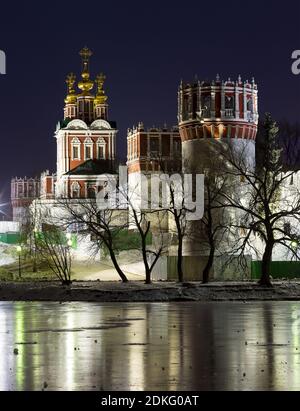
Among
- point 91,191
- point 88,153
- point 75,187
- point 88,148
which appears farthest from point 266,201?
point 88,148

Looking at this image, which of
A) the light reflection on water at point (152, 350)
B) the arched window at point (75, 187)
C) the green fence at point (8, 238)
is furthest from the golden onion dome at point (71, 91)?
the light reflection on water at point (152, 350)

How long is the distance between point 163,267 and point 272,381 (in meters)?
56.1

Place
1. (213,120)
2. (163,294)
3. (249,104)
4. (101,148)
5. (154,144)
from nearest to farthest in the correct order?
(163,294)
(213,120)
(249,104)
(154,144)
(101,148)

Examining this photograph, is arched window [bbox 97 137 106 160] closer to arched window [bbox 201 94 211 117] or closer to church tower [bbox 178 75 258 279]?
church tower [bbox 178 75 258 279]

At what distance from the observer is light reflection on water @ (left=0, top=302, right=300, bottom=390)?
17.0 metres

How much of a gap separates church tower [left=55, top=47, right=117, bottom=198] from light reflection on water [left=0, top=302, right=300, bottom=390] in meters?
81.2

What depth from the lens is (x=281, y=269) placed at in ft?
231

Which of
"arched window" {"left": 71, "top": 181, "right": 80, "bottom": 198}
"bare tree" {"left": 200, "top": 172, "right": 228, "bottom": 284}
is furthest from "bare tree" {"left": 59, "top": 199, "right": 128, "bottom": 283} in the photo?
"arched window" {"left": 71, "top": 181, "right": 80, "bottom": 198}

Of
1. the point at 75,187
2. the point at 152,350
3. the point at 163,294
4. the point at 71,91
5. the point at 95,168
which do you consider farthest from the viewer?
Result: the point at 71,91

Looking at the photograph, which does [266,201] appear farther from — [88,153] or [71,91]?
[71,91]

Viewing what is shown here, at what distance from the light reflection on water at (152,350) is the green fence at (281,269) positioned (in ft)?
110

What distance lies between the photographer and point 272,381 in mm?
16844

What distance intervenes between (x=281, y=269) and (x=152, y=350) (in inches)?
1941
